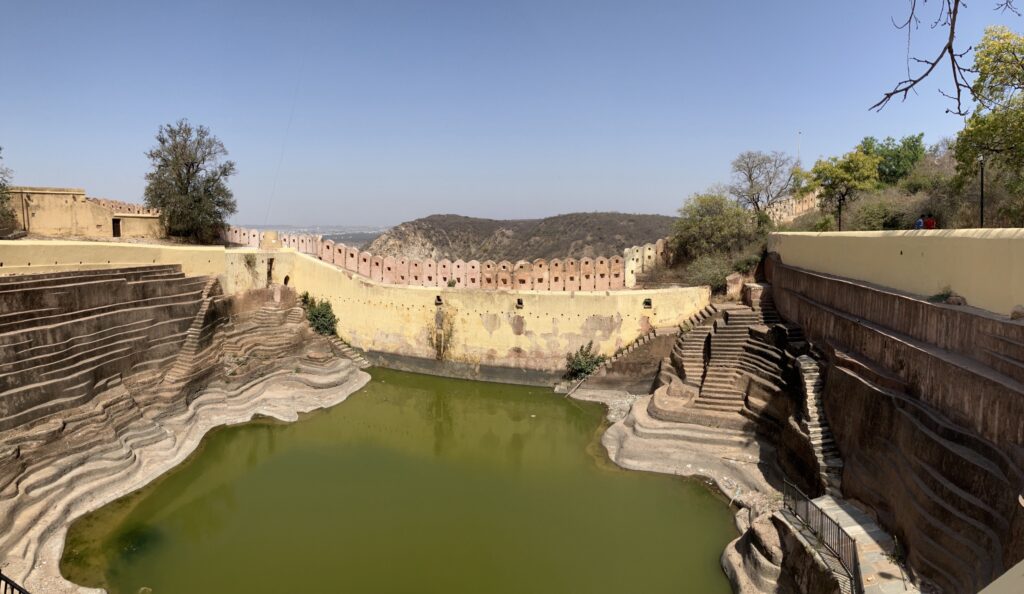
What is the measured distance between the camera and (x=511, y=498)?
976 centimetres

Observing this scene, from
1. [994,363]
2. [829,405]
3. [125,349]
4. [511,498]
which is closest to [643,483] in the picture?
[511,498]

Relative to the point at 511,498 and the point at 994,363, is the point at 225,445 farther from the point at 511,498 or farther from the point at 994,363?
the point at 994,363

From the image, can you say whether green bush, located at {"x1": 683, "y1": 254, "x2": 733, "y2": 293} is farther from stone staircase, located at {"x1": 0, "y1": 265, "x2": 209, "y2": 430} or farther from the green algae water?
stone staircase, located at {"x1": 0, "y1": 265, "x2": 209, "y2": 430}

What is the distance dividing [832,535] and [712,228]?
11.7m

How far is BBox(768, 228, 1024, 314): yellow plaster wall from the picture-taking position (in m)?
6.22

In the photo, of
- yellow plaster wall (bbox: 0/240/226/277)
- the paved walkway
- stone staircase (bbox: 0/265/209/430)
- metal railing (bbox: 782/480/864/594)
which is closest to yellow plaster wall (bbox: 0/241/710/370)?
yellow plaster wall (bbox: 0/240/226/277)

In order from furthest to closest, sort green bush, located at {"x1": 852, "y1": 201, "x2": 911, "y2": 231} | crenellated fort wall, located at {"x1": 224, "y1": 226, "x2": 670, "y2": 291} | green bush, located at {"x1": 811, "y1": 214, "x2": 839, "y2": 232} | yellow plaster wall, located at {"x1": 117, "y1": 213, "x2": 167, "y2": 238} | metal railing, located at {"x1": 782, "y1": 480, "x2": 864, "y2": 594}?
yellow plaster wall, located at {"x1": 117, "y1": 213, "x2": 167, "y2": 238}, green bush, located at {"x1": 811, "y1": 214, "x2": 839, "y2": 232}, crenellated fort wall, located at {"x1": 224, "y1": 226, "x2": 670, "y2": 291}, green bush, located at {"x1": 852, "y1": 201, "x2": 911, "y2": 231}, metal railing, located at {"x1": 782, "y1": 480, "x2": 864, "y2": 594}

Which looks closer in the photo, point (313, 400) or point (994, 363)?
point (994, 363)

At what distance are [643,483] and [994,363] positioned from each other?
558 centimetres

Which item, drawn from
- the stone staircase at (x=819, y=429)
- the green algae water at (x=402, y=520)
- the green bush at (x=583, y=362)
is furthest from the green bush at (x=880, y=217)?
the green algae water at (x=402, y=520)

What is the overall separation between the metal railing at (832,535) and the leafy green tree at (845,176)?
429 inches

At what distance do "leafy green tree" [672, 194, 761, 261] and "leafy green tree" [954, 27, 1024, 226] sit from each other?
22.8ft

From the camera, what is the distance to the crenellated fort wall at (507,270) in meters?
15.7

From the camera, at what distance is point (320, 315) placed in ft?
54.6
